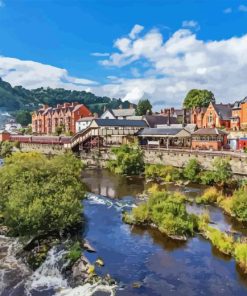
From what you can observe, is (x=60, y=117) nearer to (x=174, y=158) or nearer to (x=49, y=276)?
(x=174, y=158)

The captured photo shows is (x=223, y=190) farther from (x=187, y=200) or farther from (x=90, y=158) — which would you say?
(x=90, y=158)

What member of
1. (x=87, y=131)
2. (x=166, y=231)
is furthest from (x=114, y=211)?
(x=87, y=131)

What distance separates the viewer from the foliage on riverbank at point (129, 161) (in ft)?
189

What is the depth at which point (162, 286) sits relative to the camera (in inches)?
808

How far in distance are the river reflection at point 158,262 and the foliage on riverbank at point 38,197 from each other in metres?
3.06

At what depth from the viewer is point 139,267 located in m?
23.0

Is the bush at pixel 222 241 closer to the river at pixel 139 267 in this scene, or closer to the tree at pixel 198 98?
the river at pixel 139 267

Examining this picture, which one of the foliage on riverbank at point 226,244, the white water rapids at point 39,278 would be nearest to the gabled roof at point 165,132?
the foliage on riverbank at point 226,244

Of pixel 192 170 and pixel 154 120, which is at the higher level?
pixel 154 120

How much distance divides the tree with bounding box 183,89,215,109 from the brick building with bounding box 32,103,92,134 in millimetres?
29835

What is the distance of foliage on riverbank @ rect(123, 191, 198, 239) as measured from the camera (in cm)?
2789

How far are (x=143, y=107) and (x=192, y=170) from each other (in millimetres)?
73130

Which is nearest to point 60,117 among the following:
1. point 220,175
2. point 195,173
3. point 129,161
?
point 129,161

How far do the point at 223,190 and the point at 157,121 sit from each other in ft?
180
